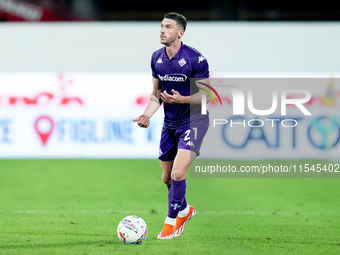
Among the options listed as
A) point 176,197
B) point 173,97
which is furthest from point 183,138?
point 176,197

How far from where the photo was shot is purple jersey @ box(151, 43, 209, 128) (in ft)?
18.6

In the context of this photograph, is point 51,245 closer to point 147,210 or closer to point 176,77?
point 176,77

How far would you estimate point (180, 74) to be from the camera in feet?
18.6

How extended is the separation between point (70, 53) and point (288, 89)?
4642 millimetres

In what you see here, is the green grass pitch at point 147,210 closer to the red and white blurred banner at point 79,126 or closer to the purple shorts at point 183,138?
the red and white blurred banner at point 79,126

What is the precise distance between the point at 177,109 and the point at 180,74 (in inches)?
14.2

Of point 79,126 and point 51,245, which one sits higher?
point 51,245

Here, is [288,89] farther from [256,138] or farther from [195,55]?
[195,55]

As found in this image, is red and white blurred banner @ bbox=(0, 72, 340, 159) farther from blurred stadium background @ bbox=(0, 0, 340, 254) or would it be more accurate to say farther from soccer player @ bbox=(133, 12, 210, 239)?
soccer player @ bbox=(133, 12, 210, 239)

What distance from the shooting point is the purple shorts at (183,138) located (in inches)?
222

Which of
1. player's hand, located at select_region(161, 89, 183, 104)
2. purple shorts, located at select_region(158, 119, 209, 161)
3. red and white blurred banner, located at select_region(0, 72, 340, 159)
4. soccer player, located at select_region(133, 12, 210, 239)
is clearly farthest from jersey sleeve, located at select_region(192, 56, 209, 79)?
red and white blurred banner, located at select_region(0, 72, 340, 159)

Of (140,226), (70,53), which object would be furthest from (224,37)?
(140,226)

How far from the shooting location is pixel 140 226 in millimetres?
5289

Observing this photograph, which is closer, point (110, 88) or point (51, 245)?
point (51, 245)
